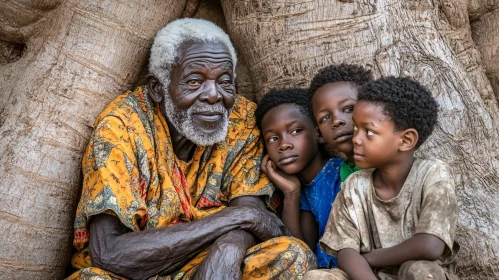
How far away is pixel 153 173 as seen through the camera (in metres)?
3.59

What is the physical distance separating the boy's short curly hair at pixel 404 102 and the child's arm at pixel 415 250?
493 mm

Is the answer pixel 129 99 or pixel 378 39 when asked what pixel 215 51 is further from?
pixel 378 39

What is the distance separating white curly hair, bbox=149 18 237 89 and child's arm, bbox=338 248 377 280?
142cm

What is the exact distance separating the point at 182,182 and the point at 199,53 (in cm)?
73

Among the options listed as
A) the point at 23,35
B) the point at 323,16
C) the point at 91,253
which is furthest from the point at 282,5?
the point at 91,253

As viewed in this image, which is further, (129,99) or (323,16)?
(323,16)

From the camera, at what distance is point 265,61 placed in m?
4.34

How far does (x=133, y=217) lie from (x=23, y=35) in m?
1.68

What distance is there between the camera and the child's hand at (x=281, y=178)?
3.90 meters

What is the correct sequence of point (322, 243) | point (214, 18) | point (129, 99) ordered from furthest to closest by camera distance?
point (214, 18) < point (129, 99) < point (322, 243)

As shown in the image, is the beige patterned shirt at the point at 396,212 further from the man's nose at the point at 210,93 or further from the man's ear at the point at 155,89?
the man's ear at the point at 155,89

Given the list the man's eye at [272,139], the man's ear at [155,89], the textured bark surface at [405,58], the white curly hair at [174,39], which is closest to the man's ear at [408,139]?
the textured bark surface at [405,58]

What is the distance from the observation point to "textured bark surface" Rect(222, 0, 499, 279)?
376 centimetres

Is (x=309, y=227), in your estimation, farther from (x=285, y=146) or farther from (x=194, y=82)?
(x=194, y=82)
